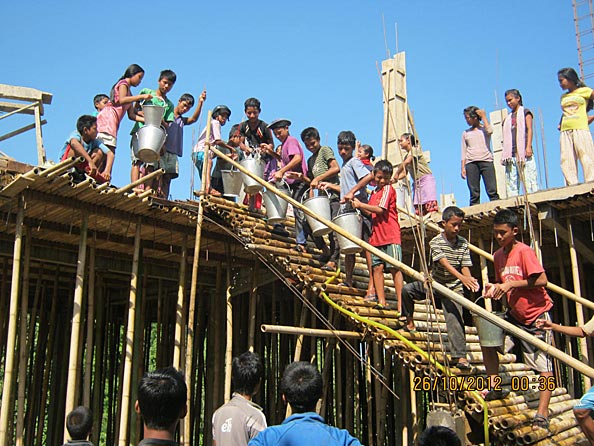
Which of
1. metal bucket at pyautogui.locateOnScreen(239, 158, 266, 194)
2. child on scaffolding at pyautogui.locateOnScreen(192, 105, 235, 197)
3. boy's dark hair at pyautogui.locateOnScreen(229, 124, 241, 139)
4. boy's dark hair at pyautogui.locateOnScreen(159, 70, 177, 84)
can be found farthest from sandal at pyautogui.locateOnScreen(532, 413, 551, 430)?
boy's dark hair at pyautogui.locateOnScreen(159, 70, 177, 84)

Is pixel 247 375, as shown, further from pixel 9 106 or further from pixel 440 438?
pixel 9 106

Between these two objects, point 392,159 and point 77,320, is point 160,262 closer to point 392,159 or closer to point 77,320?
point 77,320

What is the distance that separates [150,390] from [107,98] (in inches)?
224

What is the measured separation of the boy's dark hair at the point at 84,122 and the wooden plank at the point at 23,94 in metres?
1.51

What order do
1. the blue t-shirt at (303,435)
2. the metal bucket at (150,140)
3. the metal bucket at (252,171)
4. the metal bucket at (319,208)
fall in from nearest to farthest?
the blue t-shirt at (303,435)
the metal bucket at (150,140)
the metal bucket at (319,208)
the metal bucket at (252,171)

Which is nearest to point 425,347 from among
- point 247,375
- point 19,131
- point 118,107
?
point 247,375

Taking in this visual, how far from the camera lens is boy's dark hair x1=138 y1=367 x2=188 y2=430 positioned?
2.31 meters

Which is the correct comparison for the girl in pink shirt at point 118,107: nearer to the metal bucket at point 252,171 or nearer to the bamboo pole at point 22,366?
the bamboo pole at point 22,366

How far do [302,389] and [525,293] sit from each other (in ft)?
9.13

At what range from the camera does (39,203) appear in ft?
18.6

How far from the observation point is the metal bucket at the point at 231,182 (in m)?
6.97

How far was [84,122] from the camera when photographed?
6281 mm

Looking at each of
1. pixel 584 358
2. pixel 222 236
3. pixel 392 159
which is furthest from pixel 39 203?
pixel 584 358
